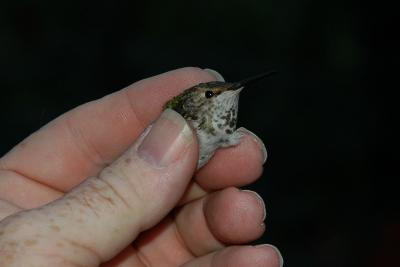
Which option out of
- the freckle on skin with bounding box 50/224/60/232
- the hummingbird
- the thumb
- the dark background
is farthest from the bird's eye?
the dark background

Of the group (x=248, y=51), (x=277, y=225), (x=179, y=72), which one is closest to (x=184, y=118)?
(x=179, y=72)

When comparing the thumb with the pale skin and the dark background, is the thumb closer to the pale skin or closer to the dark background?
the pale skin

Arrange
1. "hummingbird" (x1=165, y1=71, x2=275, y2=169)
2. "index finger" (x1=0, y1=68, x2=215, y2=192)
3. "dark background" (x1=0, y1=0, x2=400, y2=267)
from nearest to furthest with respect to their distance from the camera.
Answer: "hummingbird" (x1=165, y1=71, x2=275, y2=169), "index finger" (x1=0, y1=68, x2=215, y2=192), "dark background" (x1=0, y1=0, x2=400, y2=267)

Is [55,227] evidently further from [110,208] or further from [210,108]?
[210,108]

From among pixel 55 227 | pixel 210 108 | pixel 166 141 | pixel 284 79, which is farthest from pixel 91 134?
pixel 284 79

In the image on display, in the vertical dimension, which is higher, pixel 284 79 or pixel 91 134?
pixel 91 134

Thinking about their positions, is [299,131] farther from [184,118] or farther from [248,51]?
[184,118]

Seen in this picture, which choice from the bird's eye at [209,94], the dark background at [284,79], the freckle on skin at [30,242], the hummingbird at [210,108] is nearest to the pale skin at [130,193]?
the freckle on skin at [30,242]

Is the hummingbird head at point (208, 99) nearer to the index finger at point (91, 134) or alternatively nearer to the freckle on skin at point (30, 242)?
the index finger at point (91, 134)
